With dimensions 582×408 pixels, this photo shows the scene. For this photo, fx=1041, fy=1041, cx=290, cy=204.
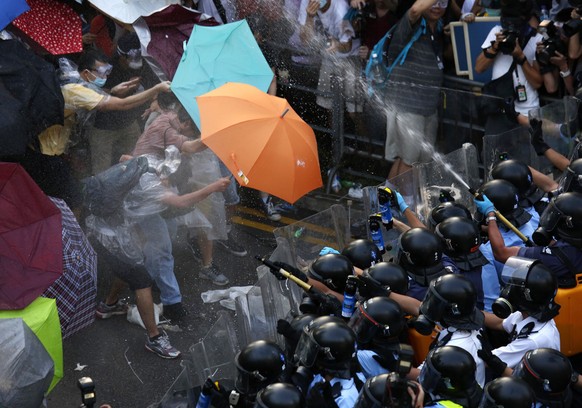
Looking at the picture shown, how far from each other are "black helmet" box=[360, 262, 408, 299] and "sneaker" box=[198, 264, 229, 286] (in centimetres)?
280

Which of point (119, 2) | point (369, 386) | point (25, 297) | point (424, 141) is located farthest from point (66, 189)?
point (369, 386)

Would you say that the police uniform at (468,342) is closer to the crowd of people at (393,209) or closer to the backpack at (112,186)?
the crowd of people at (393,209)

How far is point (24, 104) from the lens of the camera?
814 cm

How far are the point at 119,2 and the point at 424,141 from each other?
3136mm

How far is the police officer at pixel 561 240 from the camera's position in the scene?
679 cm

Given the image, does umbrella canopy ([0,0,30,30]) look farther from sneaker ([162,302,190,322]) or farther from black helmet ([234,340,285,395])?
black helmet ([234,340,285,395])

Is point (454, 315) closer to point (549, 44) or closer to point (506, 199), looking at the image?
point (506, 199)

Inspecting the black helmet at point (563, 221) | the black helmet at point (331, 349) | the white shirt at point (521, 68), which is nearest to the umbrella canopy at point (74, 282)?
the black helmet at point (331, 349)

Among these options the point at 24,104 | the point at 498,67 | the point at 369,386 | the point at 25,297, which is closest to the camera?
the point at 369,386

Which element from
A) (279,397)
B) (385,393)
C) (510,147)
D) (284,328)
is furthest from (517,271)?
(510,147)

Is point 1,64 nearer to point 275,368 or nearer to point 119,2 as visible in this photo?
point 119,2

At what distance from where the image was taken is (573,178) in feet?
24.8

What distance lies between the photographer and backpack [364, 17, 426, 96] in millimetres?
9664

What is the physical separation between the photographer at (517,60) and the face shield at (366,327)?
12.6 ft
